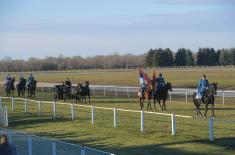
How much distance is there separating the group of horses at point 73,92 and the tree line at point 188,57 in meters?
108

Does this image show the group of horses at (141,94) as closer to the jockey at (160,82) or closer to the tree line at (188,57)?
the jockey at (160,82)

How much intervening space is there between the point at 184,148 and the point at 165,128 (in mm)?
4641

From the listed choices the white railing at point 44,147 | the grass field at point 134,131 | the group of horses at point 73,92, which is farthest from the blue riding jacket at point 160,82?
the white railing at point 44,147

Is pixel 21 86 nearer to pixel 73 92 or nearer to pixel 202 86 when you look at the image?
pixel 73 92

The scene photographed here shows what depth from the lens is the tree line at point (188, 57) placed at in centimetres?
15312

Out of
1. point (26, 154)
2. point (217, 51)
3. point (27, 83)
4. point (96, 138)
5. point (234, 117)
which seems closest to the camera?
point (26, 154)

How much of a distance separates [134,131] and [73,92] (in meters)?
18.9

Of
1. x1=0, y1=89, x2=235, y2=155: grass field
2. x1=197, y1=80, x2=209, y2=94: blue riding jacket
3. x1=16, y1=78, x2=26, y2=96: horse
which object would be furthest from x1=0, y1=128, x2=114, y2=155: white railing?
x1=16, y1=78, x2=26, y2=96: horse

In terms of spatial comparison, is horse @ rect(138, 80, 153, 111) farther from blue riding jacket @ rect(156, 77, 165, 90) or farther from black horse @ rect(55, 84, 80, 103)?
black horse @ rect(55, 84, 80, 103)

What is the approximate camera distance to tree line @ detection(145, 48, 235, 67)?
153125 mm

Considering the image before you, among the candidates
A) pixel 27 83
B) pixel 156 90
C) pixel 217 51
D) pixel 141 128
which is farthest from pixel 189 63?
pixel 141 128

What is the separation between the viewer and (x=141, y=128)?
24.1 m

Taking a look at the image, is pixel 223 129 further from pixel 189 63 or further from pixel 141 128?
pixel 189 63

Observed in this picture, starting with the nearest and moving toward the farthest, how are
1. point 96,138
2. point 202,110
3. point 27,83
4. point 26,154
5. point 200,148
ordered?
point 26,154
point 200,148
point 96,138
point 202,110
point 27,83
